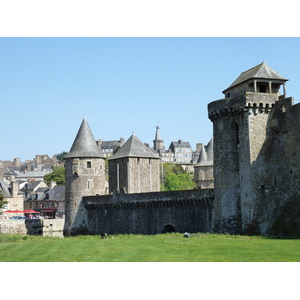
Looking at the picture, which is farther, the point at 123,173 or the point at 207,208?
the point at 123,173

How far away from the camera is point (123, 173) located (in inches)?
2218

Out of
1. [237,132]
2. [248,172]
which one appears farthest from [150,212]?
[248,172]

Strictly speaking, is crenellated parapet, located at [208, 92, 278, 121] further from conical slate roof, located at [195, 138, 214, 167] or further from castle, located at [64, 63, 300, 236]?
conical slate roof, located at [195, 138, 214, 167]

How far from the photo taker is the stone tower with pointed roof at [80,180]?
56281 millimetres

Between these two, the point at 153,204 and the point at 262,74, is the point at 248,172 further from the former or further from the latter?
the point at 153,204

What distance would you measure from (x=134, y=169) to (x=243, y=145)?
21.8m

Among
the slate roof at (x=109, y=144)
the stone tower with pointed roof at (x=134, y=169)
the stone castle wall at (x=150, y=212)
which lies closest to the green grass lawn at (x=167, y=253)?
the stone castle wall at (x=150, y=212)

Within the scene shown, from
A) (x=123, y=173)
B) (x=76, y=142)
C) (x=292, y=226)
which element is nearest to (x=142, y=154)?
(x=123, y=173)

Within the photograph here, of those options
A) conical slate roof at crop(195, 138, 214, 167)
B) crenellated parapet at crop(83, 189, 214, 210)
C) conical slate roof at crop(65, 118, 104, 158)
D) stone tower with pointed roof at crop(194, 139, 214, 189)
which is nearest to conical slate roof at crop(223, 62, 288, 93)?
crenellated parapet at crop(83, 189, 214, 210)

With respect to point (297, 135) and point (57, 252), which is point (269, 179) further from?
point (57, 252)

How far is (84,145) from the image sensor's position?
189 ft

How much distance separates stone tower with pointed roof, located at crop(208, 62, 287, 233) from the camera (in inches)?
1396
